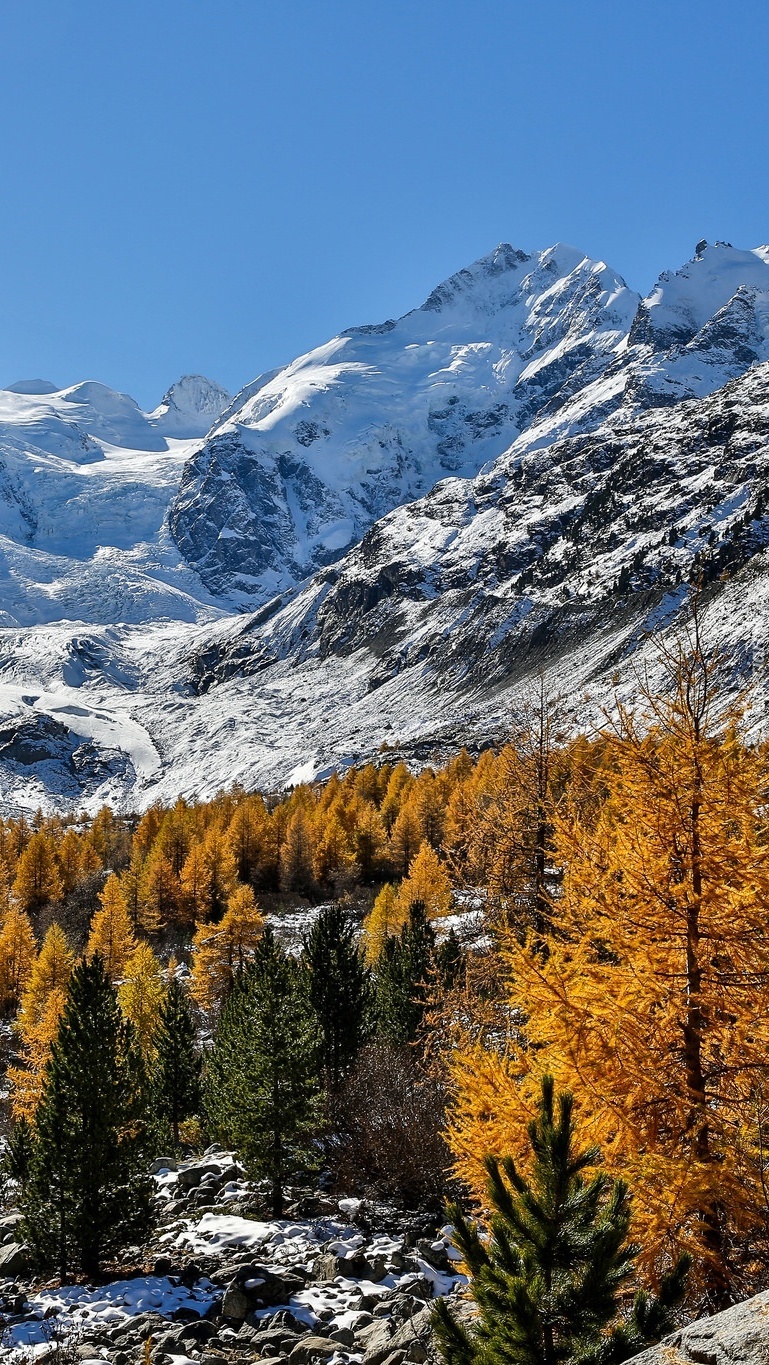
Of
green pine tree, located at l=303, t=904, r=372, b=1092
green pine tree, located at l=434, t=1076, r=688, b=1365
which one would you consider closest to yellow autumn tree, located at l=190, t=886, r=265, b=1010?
green pine tree, located at l=303, t=904, r=372, b=1092

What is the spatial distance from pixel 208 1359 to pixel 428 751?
425 feet

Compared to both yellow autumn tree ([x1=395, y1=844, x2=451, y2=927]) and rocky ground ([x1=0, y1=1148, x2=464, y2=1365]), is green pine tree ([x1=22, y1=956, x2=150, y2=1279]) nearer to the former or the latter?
rocky ground ([x1=0, y1=1148, x2=464, y2=1365])

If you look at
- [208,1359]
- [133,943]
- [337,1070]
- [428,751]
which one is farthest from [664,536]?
[208,1359]

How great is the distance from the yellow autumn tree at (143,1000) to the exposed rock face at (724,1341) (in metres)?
35.6

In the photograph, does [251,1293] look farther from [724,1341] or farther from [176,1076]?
[176,1076]

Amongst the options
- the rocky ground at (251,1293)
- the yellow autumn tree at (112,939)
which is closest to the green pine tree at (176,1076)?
the rocky ground at (251,1293)

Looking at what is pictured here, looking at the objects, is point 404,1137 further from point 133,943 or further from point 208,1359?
point 133,943

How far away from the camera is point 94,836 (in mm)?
92562

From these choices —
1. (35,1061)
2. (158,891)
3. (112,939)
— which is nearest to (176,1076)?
(35,1061)

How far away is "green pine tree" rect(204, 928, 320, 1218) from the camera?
2019cm

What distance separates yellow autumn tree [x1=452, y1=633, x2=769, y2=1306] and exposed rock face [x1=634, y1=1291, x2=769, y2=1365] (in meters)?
2.22

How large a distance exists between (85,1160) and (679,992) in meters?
14.9

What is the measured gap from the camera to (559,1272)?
6.48 m

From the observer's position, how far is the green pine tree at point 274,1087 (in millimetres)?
20188
